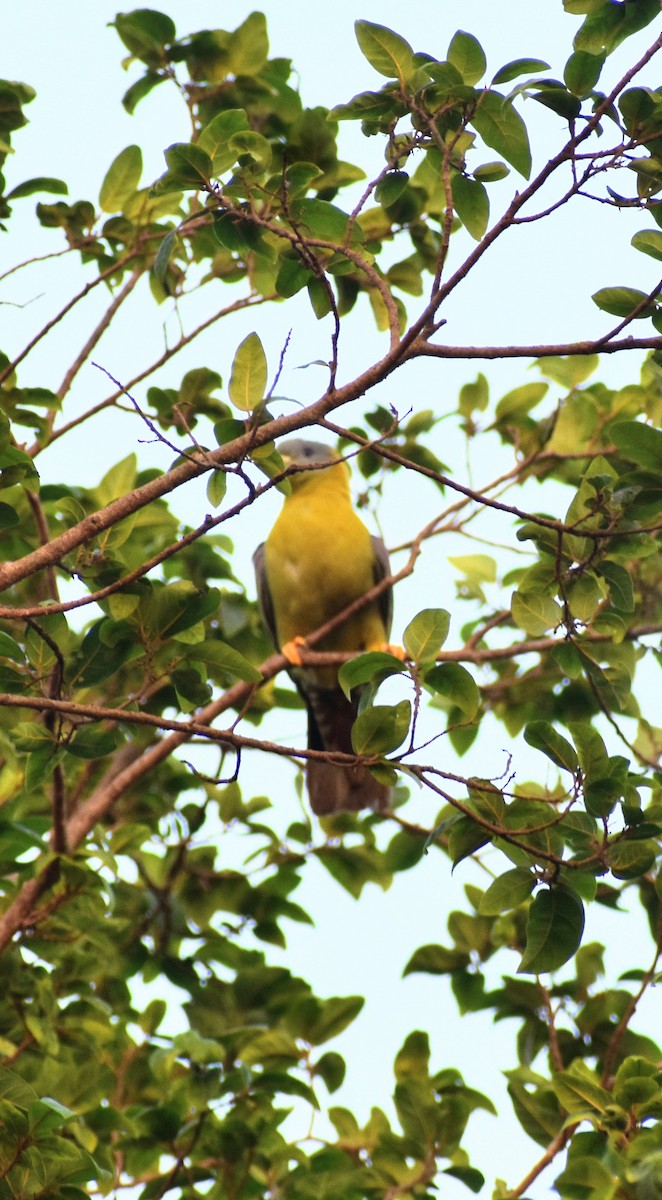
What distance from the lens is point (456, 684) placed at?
2.51m

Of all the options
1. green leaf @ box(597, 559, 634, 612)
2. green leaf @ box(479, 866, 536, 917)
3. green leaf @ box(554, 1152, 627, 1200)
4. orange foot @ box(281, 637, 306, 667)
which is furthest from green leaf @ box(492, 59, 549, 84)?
orange foot @ box(281, 637, 306, 667)

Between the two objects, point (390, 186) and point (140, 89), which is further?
point (140, 89)

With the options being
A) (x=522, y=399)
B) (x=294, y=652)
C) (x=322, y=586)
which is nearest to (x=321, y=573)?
(x=322, y=586)

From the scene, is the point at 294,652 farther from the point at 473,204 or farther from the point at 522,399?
the point at 473,204

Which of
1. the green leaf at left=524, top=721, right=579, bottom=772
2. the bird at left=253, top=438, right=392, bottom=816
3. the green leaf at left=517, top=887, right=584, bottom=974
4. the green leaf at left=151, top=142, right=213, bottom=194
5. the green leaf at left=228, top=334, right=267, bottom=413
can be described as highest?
the bird at left=253, top=438, right=392, bottom=816

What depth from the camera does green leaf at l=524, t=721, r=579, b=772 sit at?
246cm

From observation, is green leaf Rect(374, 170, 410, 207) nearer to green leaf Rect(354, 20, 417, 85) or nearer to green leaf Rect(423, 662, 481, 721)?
green leaf Rect(354, 20, 417, 85)

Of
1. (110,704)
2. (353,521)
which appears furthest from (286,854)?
(353,521)

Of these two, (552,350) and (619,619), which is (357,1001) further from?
(552,350)

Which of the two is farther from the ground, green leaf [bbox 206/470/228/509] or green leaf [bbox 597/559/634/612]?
green leaf [bbox 206/470/228/509]

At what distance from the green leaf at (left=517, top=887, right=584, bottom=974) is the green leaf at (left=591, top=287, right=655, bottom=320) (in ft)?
3.70

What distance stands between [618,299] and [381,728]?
0.96 metres

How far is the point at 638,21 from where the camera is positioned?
2369 millimetres

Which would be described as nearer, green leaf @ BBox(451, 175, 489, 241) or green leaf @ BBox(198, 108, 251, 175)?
green leaf @ BBox(198, 108, 251, 175)
